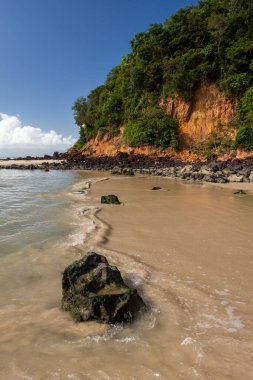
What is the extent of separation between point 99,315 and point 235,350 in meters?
1.38

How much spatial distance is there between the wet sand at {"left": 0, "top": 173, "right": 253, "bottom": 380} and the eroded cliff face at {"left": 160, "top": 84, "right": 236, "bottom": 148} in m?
26.6

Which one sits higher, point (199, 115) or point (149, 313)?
point (199, 115)

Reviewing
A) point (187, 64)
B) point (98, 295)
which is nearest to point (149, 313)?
point (98, 295)

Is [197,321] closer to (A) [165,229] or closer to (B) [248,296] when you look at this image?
(B) [248,296]

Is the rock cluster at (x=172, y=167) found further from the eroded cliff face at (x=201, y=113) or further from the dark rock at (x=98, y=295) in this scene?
the dark rock at (x=98, y=295)

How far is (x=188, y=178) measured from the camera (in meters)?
19.9

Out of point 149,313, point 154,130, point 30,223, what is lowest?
point 149,313

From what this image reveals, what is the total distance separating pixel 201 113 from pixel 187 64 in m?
5.58

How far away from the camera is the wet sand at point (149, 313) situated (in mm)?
2490

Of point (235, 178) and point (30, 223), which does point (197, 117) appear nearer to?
point (235, 178)

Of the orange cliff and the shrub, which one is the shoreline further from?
the orange cliff

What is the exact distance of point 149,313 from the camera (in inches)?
131

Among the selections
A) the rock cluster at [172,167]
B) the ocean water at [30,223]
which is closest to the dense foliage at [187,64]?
the rock cluster at [172,167]

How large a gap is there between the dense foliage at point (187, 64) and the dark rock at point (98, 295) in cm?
2683
